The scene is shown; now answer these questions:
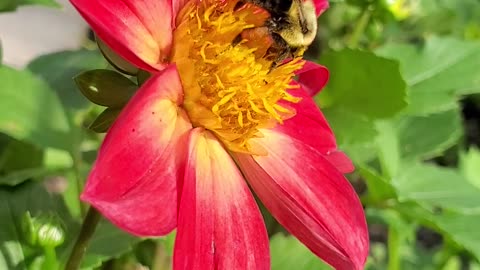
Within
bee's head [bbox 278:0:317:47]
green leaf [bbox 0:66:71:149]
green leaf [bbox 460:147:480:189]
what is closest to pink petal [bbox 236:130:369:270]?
bee's head [bbox 278:0:317:47]

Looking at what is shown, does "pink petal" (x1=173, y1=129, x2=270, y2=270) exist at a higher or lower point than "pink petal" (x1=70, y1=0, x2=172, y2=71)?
lower

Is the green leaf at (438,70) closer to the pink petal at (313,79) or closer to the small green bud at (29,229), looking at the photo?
the pink petal at (313,79)

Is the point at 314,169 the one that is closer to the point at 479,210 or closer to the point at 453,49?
the point at 479,210

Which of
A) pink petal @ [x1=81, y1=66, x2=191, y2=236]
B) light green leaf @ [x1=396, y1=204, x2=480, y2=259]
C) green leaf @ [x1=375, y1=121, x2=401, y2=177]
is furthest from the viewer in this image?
green leaf @ [x1=375, y1=121, x2=401, y2=177]

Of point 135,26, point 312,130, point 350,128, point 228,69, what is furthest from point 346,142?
point 135,26

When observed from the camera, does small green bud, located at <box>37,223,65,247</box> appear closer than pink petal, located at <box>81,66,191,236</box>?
No

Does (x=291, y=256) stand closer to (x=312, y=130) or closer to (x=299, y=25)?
(x=312, y=130)

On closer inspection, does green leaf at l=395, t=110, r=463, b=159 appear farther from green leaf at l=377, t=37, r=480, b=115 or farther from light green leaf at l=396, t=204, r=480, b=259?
light green leaf at l=396, t=204, r=480, b=259

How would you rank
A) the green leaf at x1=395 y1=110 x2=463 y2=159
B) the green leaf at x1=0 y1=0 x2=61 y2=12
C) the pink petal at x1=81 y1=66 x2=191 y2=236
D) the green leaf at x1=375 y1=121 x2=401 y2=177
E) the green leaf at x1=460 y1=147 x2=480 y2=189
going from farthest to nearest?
the green leaf at x1=460 y1=147 x2=480 y2=189 → the green leaf at x1=395 y1=110 x2=463 y2=159 → the green leaf at x1=375 y1=121 x2=401 y2=177 → the green leaf at x1=0 y1=0 x2=61 y2=12 → the pink petal at x1=81 y1=66 x2=191 y2=236
